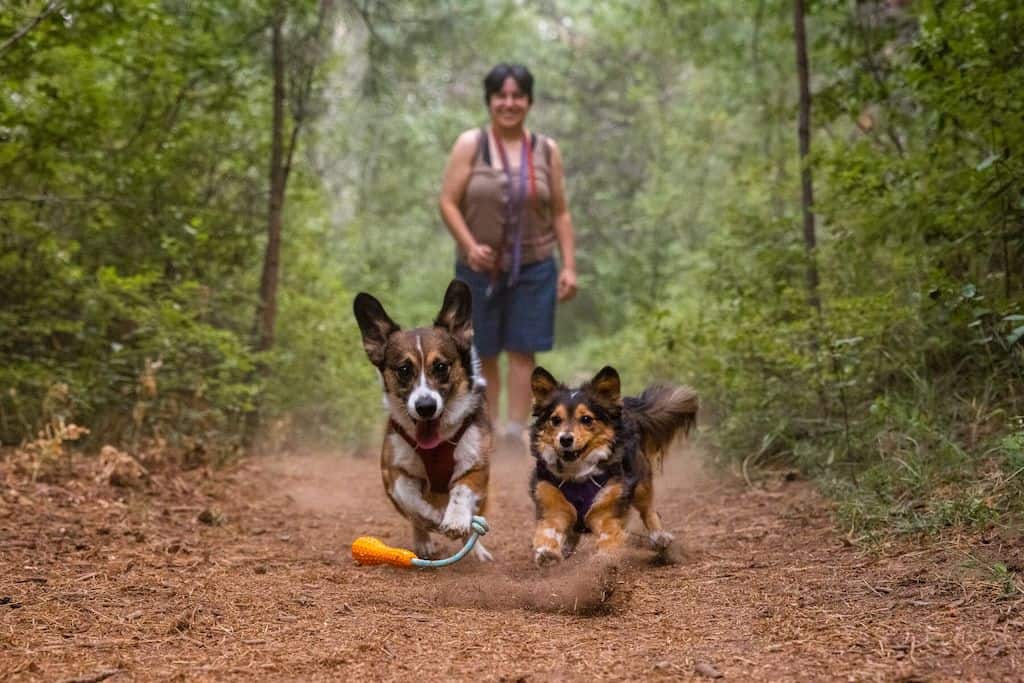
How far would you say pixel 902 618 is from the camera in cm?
373

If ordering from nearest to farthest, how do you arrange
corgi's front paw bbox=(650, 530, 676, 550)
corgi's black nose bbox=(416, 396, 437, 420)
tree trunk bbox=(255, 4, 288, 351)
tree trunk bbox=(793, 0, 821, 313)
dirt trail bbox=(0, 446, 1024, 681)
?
1. dirt trail bbox=(0, 446, 1024, 681)
2. corgi's front paw bbox=(650, 530, 676, 550)
3. corgi's black nose bbox=(416, 396, 437, 420)
4. tree trunk bbox=(793, 0, 821, 313)
5. tree trunk bbox=(255, 4, 288, 351)

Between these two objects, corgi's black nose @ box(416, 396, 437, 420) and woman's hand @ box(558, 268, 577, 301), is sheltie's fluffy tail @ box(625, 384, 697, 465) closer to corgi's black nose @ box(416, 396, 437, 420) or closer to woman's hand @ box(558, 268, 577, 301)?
corgi's black nose @ box(416, 396, 437, 420)

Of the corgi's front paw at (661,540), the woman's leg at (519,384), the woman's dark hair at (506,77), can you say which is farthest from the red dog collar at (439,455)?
the woman's dark hair at (506,77)

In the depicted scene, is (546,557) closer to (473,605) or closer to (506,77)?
(473,605)

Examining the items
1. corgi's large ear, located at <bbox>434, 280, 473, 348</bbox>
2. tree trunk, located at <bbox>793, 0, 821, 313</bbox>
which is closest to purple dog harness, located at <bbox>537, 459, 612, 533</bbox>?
corgi's large ear, located at <bbox>434, 280, 473, 348</bbox>

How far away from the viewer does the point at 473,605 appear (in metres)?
4.37

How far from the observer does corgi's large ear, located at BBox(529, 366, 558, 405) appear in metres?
5.49

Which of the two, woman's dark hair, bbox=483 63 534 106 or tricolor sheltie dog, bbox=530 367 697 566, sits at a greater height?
woman's dark hair, bbox=483 63 534 106

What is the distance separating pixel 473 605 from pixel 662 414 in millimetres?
2208

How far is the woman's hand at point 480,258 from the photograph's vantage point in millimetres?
8766

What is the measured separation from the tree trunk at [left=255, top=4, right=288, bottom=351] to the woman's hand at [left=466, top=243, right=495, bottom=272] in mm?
2053

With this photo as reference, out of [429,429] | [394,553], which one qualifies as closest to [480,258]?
[429,429]

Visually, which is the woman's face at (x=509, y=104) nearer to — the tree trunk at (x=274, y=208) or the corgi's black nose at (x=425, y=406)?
the tree trunk at (x=274, y=208)

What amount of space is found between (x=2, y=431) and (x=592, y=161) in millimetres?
16624
